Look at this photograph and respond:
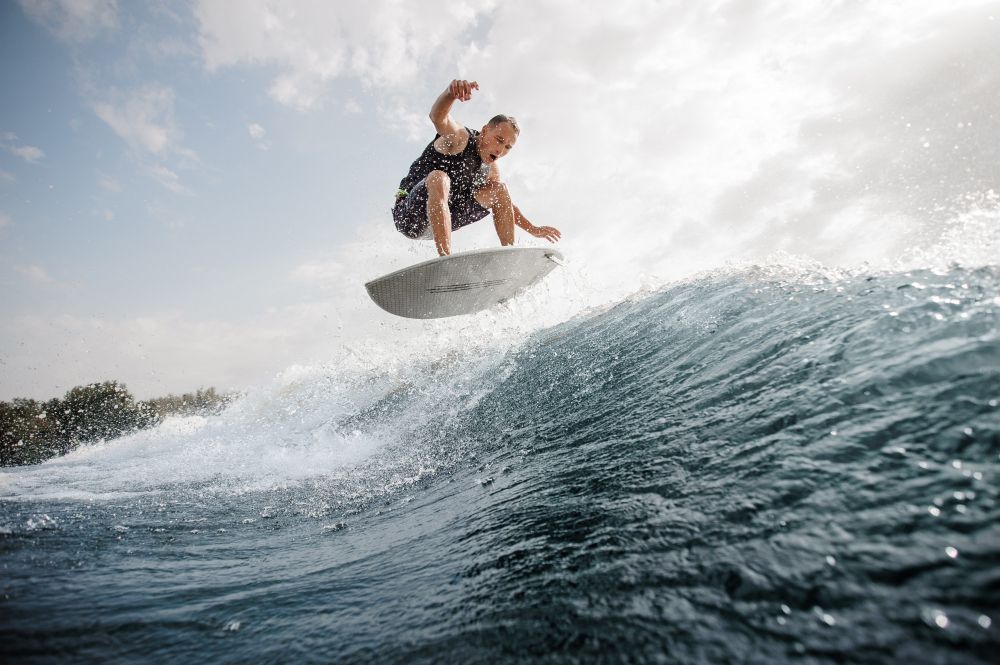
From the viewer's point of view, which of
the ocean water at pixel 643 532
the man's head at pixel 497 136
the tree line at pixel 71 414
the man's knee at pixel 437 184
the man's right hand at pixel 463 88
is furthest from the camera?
the tree line at pixel 71 414

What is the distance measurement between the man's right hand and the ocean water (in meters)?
3.65

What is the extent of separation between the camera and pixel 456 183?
264 inches

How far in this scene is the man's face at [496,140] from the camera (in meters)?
6.39

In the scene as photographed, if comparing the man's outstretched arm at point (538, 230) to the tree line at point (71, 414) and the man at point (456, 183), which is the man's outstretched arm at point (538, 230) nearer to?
the man at point (456, 183)

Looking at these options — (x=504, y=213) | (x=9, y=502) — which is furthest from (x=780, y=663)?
(x=504, y=213)

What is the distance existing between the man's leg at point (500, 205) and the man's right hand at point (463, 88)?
2089mm

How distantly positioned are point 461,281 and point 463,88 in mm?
2441

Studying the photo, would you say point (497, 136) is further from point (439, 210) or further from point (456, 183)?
point (439, 210)

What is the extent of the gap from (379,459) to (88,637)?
277 centimetres

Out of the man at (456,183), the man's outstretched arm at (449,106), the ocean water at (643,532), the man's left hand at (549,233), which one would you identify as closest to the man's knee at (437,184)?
the man at (456,183)

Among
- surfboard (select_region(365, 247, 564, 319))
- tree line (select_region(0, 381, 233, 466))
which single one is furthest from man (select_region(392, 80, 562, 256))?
tree line (select_region(0, 381, 233, 466))

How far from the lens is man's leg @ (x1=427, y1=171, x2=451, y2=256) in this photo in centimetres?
596

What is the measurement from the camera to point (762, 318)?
141 inches

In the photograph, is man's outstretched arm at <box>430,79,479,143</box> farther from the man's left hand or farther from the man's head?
the man's left hand
